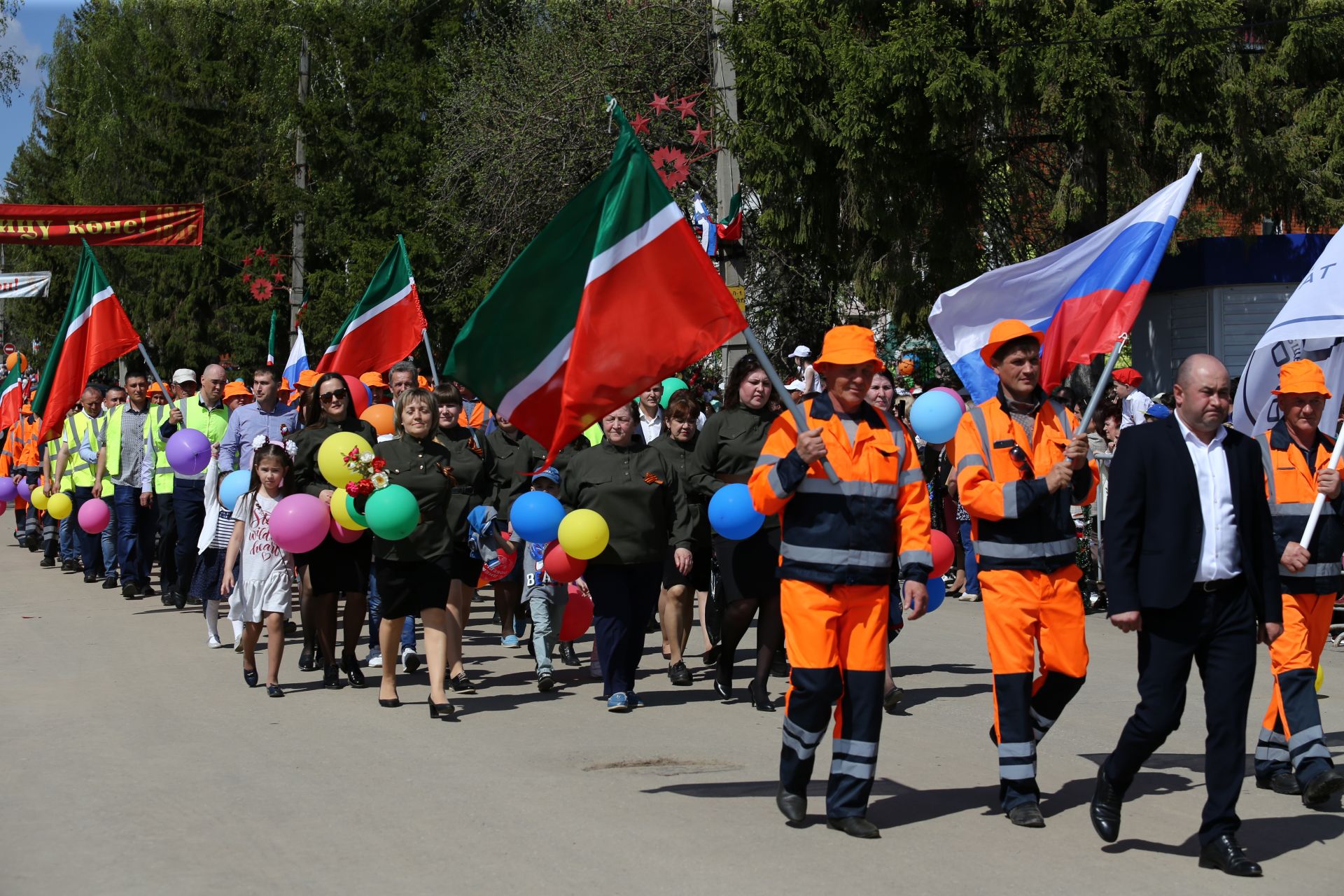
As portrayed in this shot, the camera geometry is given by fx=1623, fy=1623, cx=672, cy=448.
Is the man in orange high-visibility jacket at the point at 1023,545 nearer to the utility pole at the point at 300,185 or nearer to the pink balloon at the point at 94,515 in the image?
the pink balloon at the point at 94,515

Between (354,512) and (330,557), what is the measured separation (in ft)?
2.67

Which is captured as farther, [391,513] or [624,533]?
[624,533]

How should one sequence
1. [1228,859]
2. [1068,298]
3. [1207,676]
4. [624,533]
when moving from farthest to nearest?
[624,533] → [1068,298] → [1207,676] → [1228,859]

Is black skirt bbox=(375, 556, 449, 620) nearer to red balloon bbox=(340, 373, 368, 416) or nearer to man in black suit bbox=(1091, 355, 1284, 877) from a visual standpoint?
red balloon bbox=(340, 373, 368, 416)

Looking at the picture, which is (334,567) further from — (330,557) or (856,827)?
(856,827)

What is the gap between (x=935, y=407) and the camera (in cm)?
917

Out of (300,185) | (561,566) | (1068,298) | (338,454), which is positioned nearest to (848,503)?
(1068,298)

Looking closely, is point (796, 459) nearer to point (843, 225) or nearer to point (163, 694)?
point (163, 694)

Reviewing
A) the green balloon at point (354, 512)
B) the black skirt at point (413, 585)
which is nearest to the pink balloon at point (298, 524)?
the green balloon at point (354, 512)

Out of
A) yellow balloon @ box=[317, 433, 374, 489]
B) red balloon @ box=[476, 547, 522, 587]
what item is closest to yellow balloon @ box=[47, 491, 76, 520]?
red balloon @ box=[476, 547, 522, 587]

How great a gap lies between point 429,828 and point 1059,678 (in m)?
2.65

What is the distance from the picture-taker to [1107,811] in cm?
615

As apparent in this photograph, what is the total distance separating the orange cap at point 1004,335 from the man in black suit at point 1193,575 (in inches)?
30.0

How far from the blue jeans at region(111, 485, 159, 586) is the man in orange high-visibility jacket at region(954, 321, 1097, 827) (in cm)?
1060
